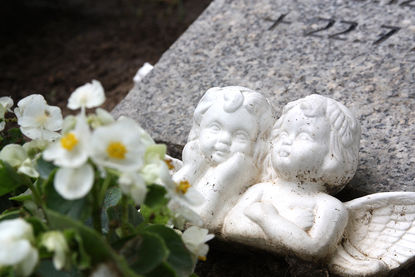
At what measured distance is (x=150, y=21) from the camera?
425 cm

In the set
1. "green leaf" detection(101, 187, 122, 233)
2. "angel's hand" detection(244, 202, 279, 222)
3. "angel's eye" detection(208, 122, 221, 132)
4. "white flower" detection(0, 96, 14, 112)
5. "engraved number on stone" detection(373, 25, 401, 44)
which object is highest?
"white flower" detection(0, 96, 14, 112)

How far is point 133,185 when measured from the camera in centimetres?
88

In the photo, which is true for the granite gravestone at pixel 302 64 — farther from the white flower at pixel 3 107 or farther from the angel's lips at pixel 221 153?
the white flower at pixel 3 107

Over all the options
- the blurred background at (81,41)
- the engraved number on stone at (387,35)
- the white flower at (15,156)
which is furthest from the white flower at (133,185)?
the blurred background at (81,41)

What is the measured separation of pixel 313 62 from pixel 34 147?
125cm

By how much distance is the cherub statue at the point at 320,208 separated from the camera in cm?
137

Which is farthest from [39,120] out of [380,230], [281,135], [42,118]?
[380,230]

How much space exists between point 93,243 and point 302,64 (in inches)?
53.9

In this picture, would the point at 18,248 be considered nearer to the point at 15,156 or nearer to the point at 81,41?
the point at 15,156

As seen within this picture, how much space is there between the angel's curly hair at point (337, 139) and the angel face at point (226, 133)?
136 millimetres

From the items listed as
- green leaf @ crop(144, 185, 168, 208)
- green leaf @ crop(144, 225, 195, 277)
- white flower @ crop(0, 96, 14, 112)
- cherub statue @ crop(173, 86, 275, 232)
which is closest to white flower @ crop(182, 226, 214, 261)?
green leaf @ crop(144, 225, 195, 277)

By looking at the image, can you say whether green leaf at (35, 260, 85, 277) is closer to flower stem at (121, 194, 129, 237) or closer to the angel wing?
flower stem at (121, 194, 129, 237)

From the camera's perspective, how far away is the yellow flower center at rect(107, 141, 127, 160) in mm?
859

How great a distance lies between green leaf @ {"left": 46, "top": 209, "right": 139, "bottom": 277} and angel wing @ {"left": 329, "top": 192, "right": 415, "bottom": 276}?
2.24 ft
